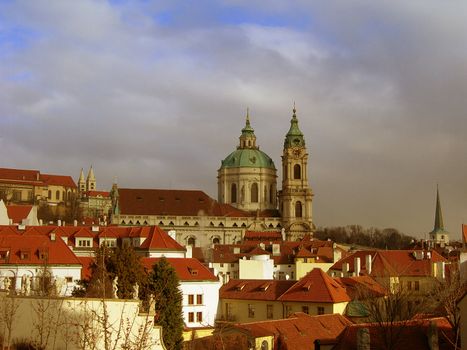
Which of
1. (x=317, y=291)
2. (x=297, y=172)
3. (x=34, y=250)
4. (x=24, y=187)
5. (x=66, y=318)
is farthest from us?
(x=24, y=187)

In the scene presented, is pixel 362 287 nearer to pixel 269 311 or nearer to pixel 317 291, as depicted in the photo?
pixel 317 291

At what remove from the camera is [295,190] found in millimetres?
169750

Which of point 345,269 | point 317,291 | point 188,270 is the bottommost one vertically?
point 317,291

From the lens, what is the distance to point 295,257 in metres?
96.5

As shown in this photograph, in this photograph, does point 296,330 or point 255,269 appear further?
point 255,269

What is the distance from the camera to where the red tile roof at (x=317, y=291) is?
52969 millimetres

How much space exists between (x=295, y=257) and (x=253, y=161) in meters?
83.5

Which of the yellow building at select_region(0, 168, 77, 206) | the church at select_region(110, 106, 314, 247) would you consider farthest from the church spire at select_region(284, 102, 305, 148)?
the yellow building at select_region(0, 168, 77, 206)

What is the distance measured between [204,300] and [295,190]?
114 metres

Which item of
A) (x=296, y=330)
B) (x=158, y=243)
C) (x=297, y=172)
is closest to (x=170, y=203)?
(x=297, y=172)

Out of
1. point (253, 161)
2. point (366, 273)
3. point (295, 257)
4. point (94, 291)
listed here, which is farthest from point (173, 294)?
point (253, 161)

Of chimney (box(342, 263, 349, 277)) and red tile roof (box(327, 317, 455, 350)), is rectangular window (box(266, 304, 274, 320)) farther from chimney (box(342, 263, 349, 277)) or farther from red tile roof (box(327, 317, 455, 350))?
red tile roof (box(327, 317, 455, 350))

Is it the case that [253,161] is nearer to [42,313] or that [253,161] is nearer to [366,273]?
[366,273]

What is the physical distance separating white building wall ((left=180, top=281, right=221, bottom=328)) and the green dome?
120 m
